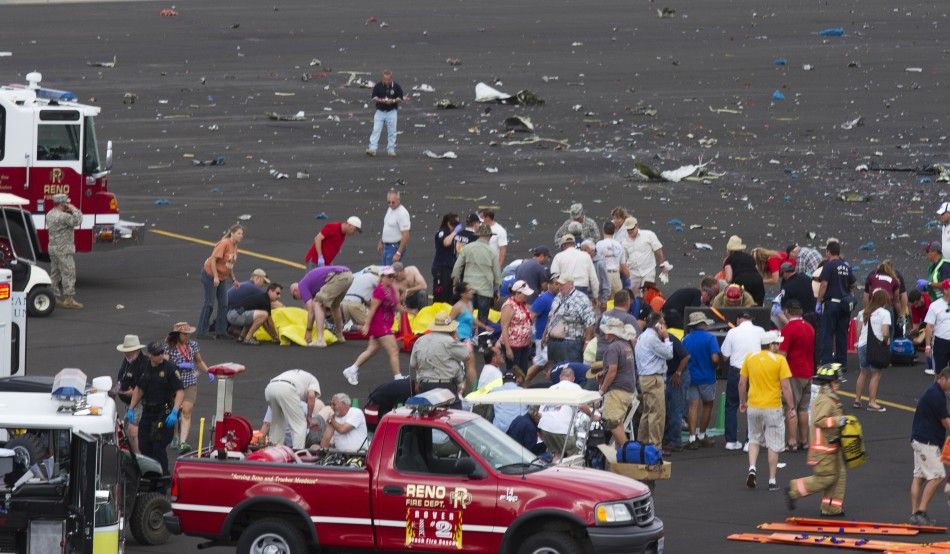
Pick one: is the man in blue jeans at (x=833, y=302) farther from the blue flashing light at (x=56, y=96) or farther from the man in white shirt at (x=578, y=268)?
the blue flashing light at (x=56, y=96)

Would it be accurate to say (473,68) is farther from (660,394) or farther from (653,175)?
(660,394)

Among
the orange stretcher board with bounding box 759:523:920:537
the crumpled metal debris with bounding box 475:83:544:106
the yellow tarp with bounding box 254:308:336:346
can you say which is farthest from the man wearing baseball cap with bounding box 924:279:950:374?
the crumpled metal debris with bounding box 475:83:544:106

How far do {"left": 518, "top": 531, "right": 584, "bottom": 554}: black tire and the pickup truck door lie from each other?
246 mm

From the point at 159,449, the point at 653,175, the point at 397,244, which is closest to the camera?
the point at 159,449

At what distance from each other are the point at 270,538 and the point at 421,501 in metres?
1.30

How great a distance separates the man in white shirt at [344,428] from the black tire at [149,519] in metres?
1.75

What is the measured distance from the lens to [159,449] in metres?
16.4

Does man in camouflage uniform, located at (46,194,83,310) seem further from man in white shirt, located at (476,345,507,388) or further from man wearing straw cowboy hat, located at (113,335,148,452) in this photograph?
man in white shirt, located at (476,345,507,388)

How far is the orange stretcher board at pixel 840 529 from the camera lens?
612 inches

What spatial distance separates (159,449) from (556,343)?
540 cm

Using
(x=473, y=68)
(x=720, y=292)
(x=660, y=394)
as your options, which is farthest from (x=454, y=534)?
(x=473, y=68)

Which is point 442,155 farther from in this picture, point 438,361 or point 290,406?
point 290,406

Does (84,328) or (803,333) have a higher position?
(803,333)

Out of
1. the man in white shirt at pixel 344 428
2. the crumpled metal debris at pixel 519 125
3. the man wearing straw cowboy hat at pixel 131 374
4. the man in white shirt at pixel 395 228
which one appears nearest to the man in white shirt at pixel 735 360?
the man in white shirt at pixel 344 428
